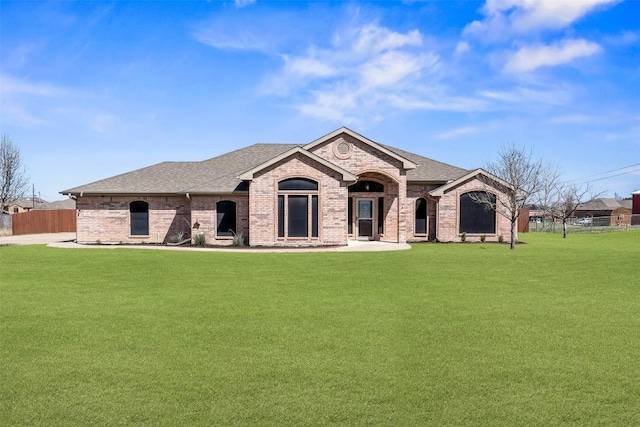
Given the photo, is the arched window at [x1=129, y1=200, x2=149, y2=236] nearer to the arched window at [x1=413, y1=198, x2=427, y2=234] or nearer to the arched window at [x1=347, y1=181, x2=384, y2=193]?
the arched window at [x1=347, y1=181, x2=384, y2=193]

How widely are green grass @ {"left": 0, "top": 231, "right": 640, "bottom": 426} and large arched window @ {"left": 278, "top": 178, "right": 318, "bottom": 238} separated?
10.7 m

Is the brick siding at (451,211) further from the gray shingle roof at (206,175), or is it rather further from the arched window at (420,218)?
the gray shingle roof at (206,175)

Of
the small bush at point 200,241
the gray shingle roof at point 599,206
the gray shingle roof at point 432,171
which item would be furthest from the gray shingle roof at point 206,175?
the gray shingle roof at point 599,206

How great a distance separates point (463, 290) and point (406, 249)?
11082mm

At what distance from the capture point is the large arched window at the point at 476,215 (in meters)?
28.0

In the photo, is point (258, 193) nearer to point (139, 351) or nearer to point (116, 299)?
point (116, 299)

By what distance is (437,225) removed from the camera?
28.0 meters

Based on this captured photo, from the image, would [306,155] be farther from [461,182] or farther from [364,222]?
[461,182]

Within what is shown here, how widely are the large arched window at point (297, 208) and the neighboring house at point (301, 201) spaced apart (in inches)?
2.0

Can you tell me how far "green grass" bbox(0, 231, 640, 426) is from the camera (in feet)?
15.6

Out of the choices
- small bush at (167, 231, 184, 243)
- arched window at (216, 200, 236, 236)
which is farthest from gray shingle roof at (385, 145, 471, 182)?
small bush at (167, 231, 184, 243)

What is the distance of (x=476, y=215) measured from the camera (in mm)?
28109

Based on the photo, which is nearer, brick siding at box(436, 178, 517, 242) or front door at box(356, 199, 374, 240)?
brick siding at box(436, 178, 517, 242)

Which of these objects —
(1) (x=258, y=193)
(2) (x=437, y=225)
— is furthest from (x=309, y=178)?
(2) (x=437, y=225)
